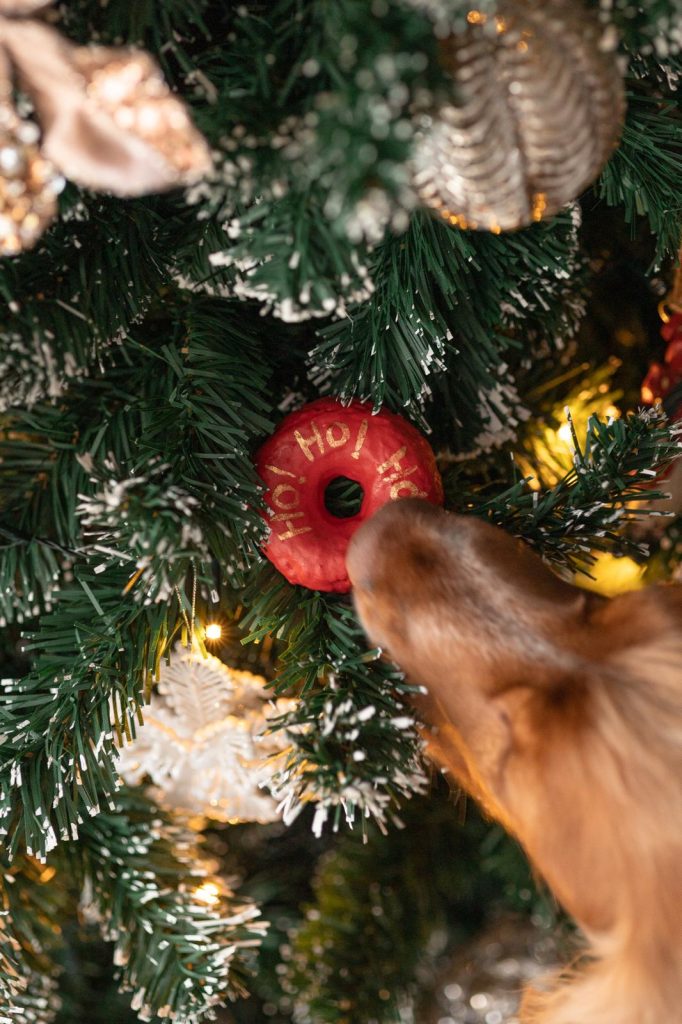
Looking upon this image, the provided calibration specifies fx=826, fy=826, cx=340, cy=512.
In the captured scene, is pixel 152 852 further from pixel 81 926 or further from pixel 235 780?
pixel 81 926

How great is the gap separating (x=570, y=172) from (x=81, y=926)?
0.83 metres

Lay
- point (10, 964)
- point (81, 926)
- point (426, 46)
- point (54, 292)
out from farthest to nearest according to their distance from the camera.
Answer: point (81, 926) < point (10, 964) < point (54, 292) < point (426, 46)

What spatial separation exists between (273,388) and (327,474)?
0.10 m

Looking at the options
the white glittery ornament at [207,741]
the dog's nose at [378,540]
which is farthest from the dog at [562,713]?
the white glittery ornament at [207,741]

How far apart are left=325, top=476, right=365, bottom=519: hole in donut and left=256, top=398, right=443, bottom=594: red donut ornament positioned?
0.11 ft

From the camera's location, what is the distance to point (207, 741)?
2.19ft

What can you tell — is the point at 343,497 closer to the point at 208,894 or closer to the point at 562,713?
the point at 562,713

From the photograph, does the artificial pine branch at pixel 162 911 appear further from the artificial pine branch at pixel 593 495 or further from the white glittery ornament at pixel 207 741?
the artificial pine branch at pixel 593 495

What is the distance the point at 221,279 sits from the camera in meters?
0.49

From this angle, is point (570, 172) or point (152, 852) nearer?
point (570, 172)

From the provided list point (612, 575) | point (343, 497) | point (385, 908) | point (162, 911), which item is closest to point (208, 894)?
point (162, 911)

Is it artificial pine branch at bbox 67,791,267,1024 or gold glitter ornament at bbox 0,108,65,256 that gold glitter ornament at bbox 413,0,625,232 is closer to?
gold glitter ornament at bbox 0,108,65,256

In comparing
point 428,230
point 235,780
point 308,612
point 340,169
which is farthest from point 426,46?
point 235,780

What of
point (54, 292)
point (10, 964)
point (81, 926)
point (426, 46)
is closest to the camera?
point (426, 46)
